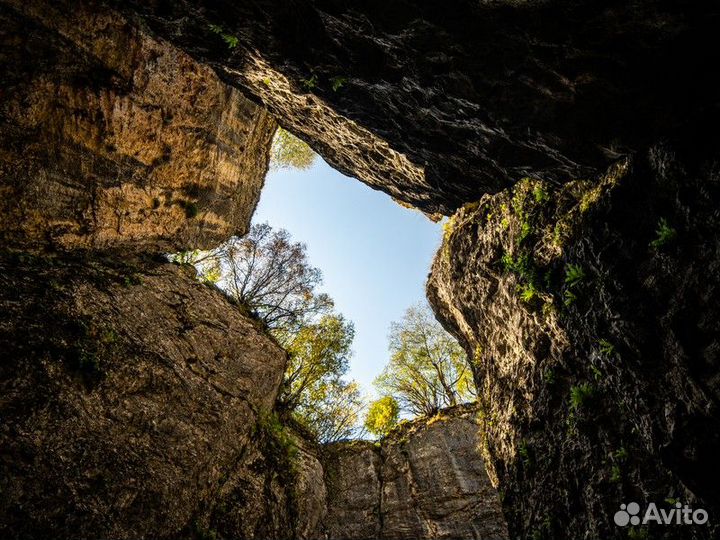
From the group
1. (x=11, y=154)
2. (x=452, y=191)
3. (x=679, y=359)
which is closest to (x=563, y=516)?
(x=679, y=359)

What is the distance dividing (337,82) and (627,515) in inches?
318

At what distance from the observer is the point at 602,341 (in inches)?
223

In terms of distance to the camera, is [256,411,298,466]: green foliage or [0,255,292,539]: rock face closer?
[0,255,292,539]: rock face

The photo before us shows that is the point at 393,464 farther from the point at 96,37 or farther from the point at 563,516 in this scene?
the point at 96,37

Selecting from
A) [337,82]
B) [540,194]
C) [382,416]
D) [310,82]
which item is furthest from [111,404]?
[382,416]

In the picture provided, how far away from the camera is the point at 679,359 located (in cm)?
453

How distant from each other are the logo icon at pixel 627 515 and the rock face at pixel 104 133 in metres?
11.8

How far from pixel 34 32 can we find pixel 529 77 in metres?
9.13

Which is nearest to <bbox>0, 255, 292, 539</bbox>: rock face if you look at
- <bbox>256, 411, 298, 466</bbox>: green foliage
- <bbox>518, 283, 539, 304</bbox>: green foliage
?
<bbox>256, 411, 298, 466</bbox>: green foliage

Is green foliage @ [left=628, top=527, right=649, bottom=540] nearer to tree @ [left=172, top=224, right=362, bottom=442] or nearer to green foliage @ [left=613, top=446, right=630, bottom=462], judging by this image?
green foliage @ [left=613, top=446, right=630, bottom=462]

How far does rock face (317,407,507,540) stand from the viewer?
54.6ft

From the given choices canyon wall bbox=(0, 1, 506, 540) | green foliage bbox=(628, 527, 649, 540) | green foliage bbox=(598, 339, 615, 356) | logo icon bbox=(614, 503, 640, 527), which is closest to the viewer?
green foliage bbox=(628, 527, 649, 540)

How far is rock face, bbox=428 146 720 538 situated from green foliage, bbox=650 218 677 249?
0.02 metres

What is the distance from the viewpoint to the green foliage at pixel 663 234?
4645mm
